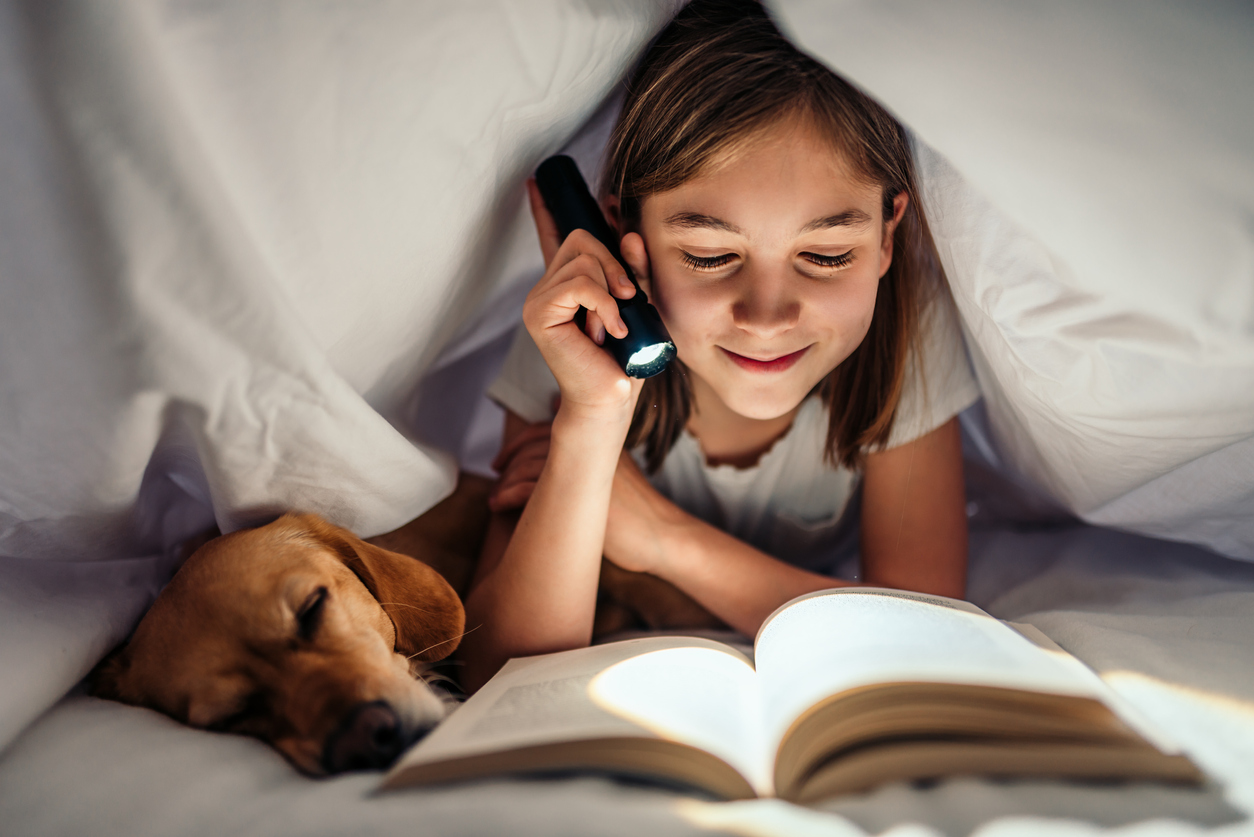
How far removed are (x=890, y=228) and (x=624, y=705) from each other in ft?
2.32

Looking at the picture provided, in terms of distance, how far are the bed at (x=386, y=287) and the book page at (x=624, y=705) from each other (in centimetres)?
4

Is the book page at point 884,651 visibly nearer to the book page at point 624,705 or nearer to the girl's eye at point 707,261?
the book page at point 624,705

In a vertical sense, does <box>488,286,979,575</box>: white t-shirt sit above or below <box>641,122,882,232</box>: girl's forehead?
below

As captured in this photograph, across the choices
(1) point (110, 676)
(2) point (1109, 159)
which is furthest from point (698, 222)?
(1) point (110, 676)

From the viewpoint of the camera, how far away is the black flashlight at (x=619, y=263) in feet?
2.47

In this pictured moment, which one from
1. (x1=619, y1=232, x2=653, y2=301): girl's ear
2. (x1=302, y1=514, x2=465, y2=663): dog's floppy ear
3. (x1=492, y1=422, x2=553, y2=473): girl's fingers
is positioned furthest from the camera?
(x1=492, y1=422, x2=553, y2=473): girl's fingers

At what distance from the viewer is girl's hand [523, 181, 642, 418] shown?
0.76m

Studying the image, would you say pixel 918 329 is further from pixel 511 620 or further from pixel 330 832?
pixel 330 832

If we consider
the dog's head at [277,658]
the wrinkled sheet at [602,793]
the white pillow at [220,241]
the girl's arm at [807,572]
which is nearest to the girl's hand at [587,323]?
the white pillow at [220,241]

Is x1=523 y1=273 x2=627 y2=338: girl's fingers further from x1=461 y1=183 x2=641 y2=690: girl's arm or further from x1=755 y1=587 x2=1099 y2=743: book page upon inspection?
x1=755 y1=587 x2=1099 y2=743: book page

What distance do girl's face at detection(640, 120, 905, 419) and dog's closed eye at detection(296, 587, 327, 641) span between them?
0.51 metres

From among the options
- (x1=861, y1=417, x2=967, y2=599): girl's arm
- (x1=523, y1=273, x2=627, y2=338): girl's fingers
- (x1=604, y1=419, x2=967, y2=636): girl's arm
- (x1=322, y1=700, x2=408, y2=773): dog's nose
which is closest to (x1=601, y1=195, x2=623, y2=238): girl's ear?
(x1=523, y1=273, x2=627, y2=338): girl's fingers

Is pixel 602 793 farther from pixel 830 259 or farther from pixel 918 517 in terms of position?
pixel 918 517

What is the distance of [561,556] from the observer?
0.86m
